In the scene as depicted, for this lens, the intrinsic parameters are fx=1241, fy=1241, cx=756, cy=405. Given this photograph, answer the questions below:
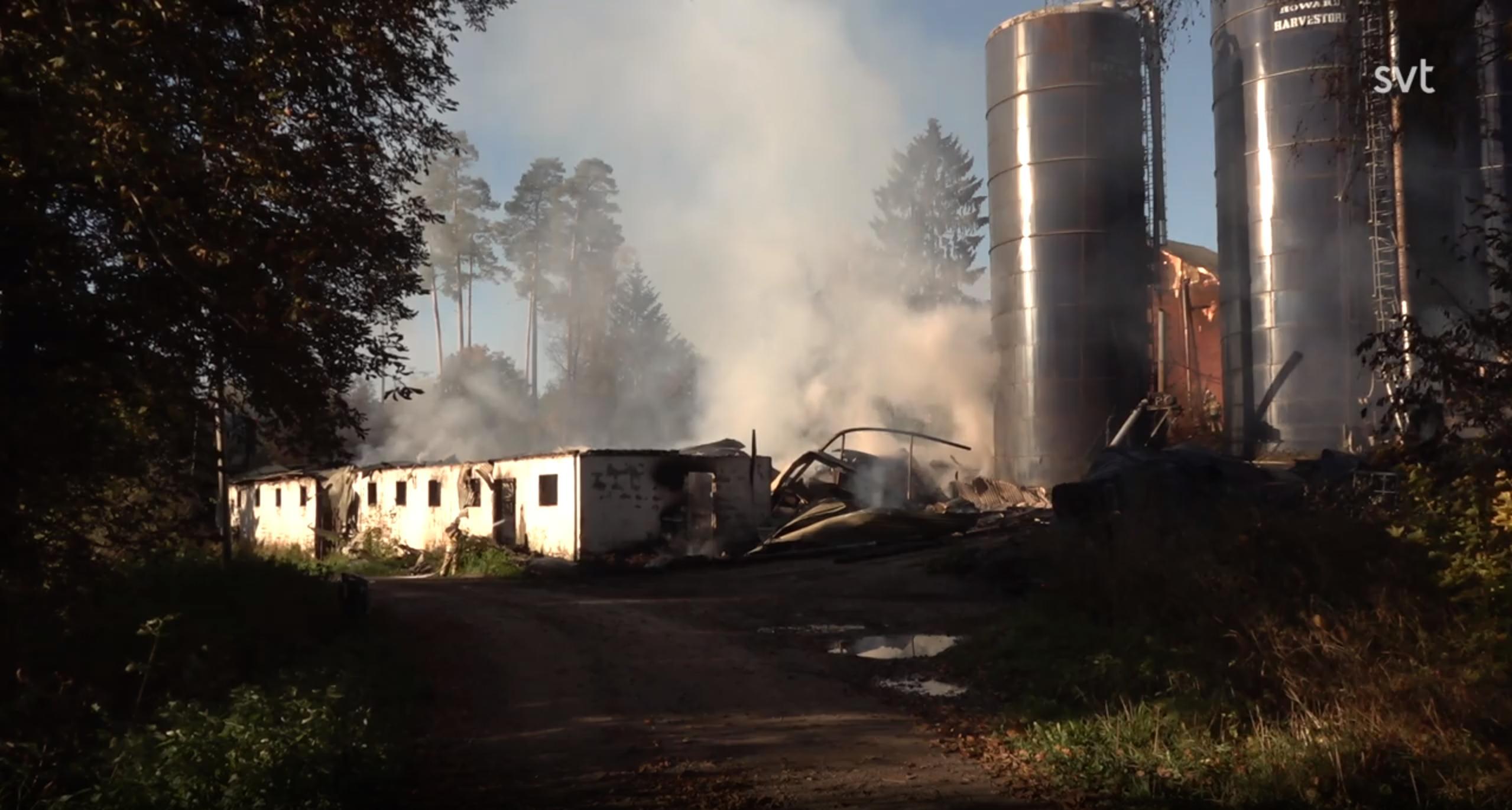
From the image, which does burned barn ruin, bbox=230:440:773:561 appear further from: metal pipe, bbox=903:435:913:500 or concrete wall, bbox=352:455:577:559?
metal pipe, bbox=903:435:913:500

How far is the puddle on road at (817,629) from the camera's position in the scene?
44.2ft

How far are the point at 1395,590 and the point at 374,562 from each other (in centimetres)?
2095

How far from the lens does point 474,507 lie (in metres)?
25.9

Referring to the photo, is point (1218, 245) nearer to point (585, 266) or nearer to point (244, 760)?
point (244, 760)

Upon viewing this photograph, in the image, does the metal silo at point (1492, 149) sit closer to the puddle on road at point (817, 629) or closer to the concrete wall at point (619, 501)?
the puddle on road at point (817, 629)

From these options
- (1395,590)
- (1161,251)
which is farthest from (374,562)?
(1395,590)

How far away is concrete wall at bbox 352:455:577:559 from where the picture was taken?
76.5ft

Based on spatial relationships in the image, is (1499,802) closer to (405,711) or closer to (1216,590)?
(1216,590)

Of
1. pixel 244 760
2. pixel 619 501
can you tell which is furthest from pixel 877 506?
pixel 244 760

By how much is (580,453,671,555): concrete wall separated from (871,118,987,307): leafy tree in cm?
3764

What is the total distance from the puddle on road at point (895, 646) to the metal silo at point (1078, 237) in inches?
624

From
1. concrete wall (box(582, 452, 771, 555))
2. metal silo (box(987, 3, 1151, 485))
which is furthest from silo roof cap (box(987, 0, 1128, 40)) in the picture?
concrete wall (box(582, 452, 771, 555))

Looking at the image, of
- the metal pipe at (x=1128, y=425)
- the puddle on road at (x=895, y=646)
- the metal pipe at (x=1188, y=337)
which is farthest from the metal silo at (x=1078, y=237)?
the puddle on road at (x=895, y=646)

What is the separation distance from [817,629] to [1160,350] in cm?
1823
